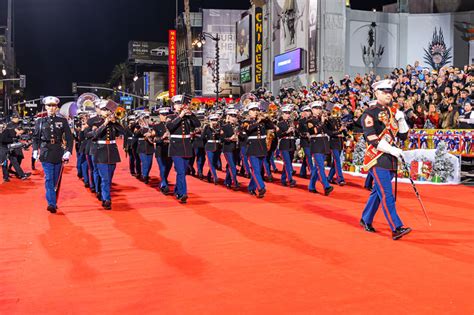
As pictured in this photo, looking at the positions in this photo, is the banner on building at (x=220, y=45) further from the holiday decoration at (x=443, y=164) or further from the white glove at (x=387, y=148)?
the white glove at (x=387, y=148)

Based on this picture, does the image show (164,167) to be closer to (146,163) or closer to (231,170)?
(231,170)

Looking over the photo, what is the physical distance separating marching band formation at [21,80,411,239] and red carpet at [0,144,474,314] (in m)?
0.71

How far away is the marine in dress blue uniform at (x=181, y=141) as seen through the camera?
1107cm

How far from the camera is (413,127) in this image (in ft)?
51.4

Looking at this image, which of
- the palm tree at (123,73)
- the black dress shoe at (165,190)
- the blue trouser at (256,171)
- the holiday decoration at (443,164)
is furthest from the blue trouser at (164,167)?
the palm tree at (123,73)

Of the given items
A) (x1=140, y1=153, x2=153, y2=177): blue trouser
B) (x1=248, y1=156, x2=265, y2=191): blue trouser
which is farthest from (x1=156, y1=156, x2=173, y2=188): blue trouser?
(x1=248, y1=156, x2=265, y2=191): blue trouser

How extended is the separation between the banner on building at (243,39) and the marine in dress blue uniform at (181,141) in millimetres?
33610

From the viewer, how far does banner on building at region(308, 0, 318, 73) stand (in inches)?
1163

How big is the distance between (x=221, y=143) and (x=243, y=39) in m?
31.9

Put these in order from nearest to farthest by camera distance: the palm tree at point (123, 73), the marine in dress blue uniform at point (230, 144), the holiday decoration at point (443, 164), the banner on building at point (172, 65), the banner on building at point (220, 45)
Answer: the marine in dress blue uniform at point (230, 144) → the holiday decoration at point (443, 164) → the banner on building at point (220, 45) → the banner on building at point (172, 65) → the palm tree at point (123, 73)

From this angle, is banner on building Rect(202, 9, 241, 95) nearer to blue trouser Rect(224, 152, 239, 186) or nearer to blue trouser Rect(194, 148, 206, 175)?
blue trouser Rect(194, 148, 206, 175)

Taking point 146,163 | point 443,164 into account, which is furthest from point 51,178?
point 443,164

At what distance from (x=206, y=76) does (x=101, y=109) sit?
52.3 metres

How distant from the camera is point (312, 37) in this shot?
30000mm
